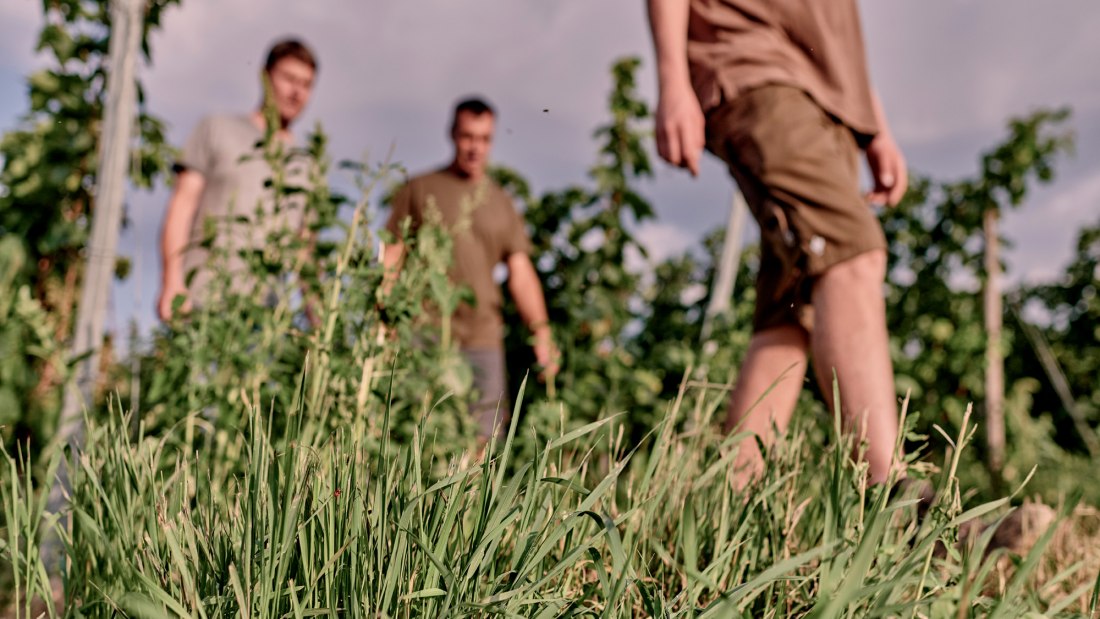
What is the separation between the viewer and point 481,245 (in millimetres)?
3609

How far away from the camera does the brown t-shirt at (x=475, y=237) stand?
351 cm

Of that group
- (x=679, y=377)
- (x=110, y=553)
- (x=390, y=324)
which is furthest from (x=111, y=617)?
(x=679, y=377)

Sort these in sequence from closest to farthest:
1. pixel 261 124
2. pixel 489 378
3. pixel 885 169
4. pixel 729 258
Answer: pixel 885 169, pixel 261 124, pixel 489 378, pixel 729 258

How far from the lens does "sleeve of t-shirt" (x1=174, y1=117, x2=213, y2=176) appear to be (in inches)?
115

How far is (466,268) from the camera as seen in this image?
3.51 meters

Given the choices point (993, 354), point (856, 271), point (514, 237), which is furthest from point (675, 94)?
point (993, 354)

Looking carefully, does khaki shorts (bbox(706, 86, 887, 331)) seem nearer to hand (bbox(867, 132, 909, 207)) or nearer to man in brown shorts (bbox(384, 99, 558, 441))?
hand (bbox(867, 132, 909, 207))

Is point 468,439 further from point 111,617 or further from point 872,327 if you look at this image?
point 111,617

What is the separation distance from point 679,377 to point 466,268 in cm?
120

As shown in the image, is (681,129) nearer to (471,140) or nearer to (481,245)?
(481,245)

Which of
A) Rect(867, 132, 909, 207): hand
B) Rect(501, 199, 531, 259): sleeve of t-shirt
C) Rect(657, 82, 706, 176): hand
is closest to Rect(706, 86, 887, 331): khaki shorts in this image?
Rect(657, 82, 706, 176): hand

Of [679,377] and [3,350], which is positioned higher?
[3,350]

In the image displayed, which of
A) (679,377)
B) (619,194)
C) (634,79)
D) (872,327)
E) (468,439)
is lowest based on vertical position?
(679,377)

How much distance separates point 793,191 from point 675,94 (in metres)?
A: 0.39
